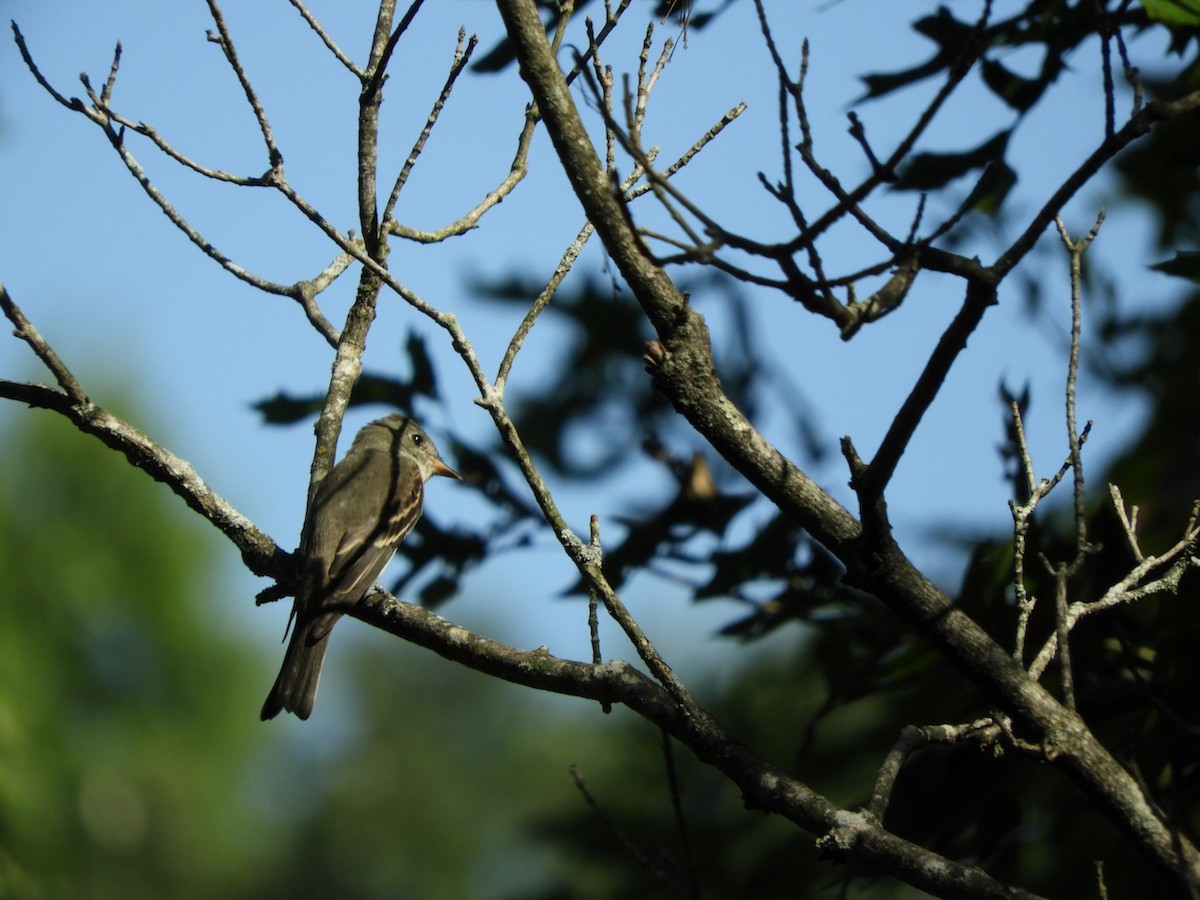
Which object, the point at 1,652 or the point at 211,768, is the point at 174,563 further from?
the point at 1,652

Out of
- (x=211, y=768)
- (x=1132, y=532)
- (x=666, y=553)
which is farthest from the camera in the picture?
(x=211, y=768)

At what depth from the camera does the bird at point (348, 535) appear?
14.8 ft

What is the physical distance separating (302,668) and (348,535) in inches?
28.0

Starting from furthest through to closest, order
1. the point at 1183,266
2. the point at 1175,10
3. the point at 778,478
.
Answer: the point at 1183,266, the point at 1175,10, the point at 778,478

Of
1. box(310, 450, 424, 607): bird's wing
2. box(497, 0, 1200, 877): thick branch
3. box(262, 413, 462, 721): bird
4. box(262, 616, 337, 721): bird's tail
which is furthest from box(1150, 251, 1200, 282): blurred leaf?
box(262, 616, 337, 721): bird's tail

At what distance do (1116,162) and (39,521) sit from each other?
72.0 ft

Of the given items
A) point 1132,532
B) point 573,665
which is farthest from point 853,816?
point 1132,532

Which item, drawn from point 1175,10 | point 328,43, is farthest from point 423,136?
point 1175,10

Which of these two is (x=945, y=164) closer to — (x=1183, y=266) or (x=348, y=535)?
(x=1183, y=266)

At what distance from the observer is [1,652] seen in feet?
49.0

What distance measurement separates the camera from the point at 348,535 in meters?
5.19

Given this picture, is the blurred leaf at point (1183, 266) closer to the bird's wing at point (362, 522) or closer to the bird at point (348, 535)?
the bird at point (348, 535)

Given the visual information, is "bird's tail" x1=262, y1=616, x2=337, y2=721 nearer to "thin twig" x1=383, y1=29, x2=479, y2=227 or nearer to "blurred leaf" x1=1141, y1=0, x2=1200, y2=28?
"thin twig" x1=383, y1=29, x2=479, y2=227

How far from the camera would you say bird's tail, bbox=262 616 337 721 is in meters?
4.55
